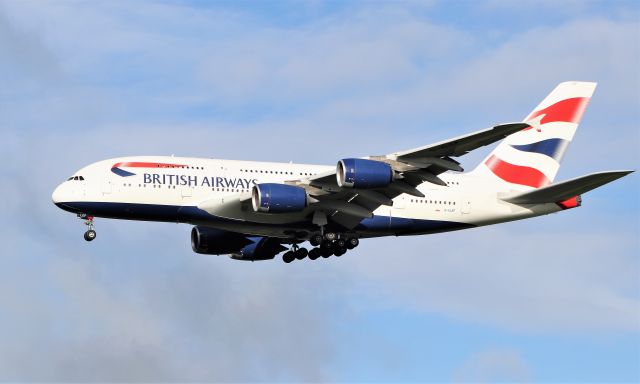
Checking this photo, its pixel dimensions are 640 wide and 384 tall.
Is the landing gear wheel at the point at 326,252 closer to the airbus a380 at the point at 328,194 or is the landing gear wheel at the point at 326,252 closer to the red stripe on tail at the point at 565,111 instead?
the airbus a380 at the point at 328,194

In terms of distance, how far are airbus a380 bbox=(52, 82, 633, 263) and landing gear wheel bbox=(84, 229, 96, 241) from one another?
0.04 m

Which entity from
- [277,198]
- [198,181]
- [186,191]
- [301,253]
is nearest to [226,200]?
[198,181]

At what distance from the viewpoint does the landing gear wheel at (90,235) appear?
159 ft

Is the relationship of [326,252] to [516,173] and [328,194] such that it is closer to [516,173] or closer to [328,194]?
[328,194]

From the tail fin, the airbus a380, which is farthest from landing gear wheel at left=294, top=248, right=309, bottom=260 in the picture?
the tail fin

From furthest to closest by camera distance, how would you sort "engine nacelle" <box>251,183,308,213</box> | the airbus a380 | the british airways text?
1. the british airways text
2. "engine nacelle" <box>251,183,308,213</box>
3. the airbus a380

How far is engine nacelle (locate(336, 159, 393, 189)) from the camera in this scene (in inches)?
1772

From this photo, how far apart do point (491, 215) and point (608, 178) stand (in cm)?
725

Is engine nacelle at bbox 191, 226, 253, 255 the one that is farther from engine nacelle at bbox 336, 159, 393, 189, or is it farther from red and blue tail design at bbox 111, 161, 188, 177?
engine nacelle at bbox 336, 159, 393, 189

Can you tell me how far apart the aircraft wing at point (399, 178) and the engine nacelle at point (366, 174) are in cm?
40

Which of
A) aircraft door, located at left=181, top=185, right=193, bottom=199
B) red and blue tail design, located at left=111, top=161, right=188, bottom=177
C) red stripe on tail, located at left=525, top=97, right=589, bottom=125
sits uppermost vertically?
red stripe on tail, located at left=525, top=97, right=589, bottom=125

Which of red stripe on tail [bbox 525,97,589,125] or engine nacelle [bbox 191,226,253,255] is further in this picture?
red stripe on tail [bbox 525,97,589,125]

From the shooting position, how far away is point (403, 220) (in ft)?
167

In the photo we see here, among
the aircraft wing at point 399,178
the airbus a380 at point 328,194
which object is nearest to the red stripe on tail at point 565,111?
the airbus a380 at point 328,194
